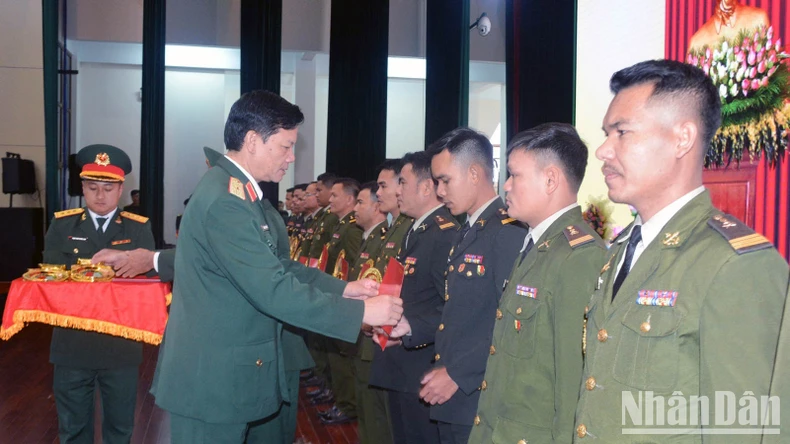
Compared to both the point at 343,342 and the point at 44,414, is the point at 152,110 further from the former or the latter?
the point at 343,342

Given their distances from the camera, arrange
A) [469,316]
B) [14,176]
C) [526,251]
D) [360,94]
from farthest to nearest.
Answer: [14,176] → [360,94] → [469,316] → [526,251]

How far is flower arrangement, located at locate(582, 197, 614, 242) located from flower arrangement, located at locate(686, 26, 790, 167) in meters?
0.69

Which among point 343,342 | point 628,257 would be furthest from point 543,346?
A: point 343,342

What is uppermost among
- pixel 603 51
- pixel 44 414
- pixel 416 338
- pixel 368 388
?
pixel 603 51

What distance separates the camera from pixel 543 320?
1.62 m

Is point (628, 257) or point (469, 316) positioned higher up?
point (628, 257)

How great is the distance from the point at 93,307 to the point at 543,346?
2.16 meters

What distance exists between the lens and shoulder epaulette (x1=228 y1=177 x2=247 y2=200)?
1.99m

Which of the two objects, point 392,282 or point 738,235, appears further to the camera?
point 392,282

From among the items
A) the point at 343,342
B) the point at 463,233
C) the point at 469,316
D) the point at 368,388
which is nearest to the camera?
the point at 469,316

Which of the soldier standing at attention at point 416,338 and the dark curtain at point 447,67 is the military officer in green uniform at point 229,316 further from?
the dark curtain at point 447,67

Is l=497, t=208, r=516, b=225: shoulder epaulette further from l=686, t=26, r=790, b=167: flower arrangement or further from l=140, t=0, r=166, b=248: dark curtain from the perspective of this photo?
l=140, t=0, r=166, b=248: dark curtain

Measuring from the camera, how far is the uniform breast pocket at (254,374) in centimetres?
193

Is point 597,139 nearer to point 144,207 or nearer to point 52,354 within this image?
point 52,354
